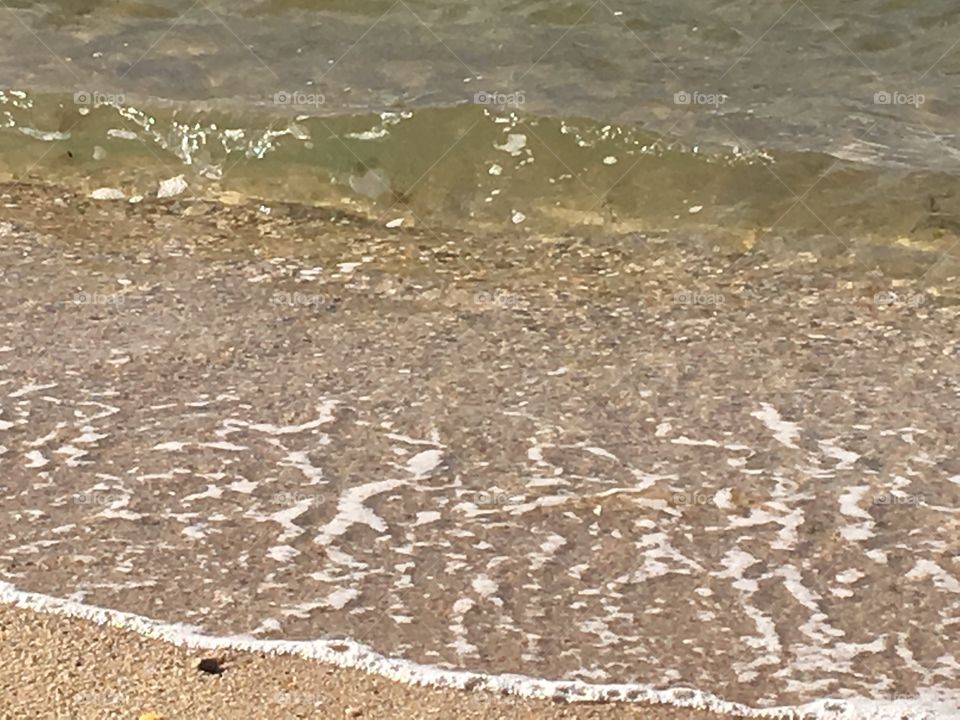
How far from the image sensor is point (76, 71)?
7230 millimetres

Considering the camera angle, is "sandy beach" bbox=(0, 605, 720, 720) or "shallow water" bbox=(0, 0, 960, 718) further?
"shallow water" bbox=(0, 0, 960, 718)

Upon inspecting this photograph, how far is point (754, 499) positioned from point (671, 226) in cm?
216

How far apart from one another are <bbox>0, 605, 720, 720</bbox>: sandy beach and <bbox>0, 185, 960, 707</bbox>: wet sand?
5.0 inches

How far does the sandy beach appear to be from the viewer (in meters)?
2.79

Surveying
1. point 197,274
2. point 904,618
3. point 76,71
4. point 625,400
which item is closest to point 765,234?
point 625,400

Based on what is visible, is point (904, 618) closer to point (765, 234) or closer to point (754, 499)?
point (754, 499)

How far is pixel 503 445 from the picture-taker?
3.95m

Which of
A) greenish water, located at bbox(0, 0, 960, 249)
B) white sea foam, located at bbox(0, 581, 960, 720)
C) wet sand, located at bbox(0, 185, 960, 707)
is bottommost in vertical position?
white sea foam, located at bbox(0, 581, 960, 720)

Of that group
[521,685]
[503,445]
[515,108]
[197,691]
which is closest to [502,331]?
[503,445]

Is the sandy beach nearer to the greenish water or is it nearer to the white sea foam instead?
the white sea foam

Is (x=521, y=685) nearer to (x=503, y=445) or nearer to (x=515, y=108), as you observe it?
(x=503, y=445)

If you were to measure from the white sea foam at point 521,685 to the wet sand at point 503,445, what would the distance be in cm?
4

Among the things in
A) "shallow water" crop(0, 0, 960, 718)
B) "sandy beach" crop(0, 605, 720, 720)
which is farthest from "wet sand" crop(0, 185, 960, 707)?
"sandy beach" crop(0, 605, 720, 720)

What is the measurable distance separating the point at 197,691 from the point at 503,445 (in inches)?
51.6
